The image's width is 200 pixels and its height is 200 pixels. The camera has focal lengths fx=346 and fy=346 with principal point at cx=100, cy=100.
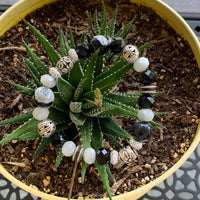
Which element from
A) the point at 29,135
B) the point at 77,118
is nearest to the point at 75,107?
the point at 77,118

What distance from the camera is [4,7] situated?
1167 millimetres

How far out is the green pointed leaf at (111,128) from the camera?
2.56 ft

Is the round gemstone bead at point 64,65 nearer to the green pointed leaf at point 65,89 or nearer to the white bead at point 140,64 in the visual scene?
the green pointed leaf at point 65,89

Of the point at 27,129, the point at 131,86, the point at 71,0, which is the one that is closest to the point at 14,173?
the point at 27,129

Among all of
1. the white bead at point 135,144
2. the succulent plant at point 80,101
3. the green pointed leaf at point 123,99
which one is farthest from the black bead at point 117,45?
the white bead at point 135,144

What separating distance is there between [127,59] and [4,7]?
60cm

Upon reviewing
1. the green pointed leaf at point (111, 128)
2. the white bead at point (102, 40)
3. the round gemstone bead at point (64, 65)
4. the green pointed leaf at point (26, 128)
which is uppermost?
the white bead at point (102, 40)

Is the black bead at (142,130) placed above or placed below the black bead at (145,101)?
below

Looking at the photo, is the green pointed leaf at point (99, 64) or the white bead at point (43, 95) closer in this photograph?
the white bead at point (43, 95)

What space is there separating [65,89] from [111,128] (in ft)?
0.47

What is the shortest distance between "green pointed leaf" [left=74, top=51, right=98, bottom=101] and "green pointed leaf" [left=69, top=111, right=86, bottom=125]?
0.12 ft

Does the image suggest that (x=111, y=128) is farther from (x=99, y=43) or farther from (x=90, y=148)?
(x=99, y=43)

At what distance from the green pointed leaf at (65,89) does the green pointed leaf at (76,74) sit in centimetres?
3

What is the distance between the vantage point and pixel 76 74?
0.78 m
